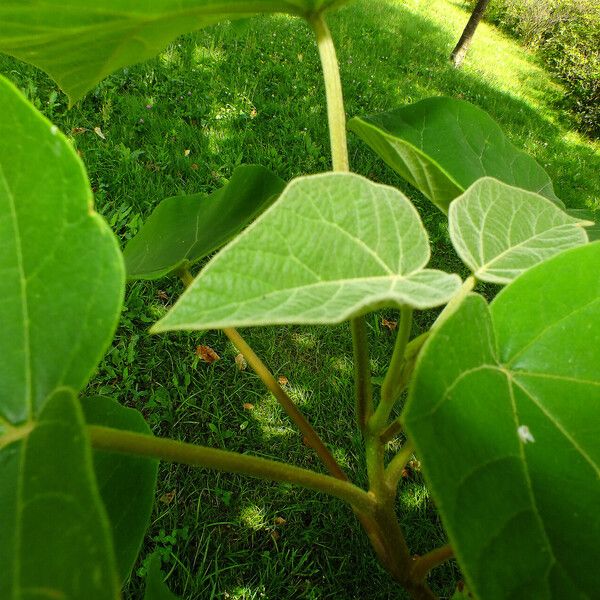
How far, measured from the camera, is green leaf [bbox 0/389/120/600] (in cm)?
26

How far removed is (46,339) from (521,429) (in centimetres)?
34

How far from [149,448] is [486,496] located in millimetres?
227

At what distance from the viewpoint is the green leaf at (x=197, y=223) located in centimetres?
81

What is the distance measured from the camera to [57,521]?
0.90ft

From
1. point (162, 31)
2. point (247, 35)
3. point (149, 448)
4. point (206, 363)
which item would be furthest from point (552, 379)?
point (247, 35)

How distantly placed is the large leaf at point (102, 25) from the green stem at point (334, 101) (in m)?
0.04

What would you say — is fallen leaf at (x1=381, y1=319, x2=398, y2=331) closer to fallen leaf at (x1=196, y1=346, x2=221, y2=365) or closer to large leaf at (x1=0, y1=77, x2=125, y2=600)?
fallen leaf at (x1=196, y1=346, x2=221, y2=365)

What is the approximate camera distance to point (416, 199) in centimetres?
311

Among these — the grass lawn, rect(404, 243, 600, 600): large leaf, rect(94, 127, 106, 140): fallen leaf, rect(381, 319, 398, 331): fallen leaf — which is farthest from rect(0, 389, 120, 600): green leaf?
rect(94, 127, 106, 140): fallen leaf

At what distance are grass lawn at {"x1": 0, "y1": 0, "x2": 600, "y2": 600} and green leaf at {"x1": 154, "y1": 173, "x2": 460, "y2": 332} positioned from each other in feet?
2.59

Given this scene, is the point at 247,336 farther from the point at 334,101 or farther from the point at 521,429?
the point at 521,429

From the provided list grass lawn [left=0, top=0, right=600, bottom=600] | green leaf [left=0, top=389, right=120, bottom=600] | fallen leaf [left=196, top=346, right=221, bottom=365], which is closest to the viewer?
green leaf [left=0, top=389, right=120, bottom=600]

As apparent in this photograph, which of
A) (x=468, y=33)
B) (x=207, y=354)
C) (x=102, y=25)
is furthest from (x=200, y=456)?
(x=468, y=33)

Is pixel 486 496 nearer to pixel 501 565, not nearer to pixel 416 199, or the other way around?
pixel 501 565
